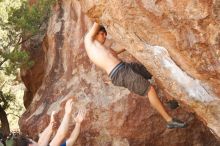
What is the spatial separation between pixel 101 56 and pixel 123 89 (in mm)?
2825

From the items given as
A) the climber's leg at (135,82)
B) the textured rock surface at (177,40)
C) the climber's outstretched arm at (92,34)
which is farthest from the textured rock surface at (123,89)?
the climber's outstretched arm at (92,34)

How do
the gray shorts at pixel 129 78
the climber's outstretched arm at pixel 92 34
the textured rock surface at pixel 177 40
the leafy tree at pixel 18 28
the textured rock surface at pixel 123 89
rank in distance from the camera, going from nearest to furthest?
the textured rock surface at pixel 177 40 < the textured rock surface at pixel 123 89 < the gray shorts at pixel 129 78 < the climber's outstretched arm at pixel 92 34 < the leafy tree at pixel 18 28

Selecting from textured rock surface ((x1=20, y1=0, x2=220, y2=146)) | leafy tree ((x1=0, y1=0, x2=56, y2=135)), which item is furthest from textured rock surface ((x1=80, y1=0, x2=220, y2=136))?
leafy tree ((x1=0, y1=0, x2=56, y2=135))

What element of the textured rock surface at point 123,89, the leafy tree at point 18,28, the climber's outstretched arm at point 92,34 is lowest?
the textured rock surface at point 123,89

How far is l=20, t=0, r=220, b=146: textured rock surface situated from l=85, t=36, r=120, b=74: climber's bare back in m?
0.27

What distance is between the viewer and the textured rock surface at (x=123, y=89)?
6.00 metres

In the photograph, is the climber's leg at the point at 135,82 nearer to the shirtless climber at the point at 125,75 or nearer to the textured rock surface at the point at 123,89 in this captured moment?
the shirtless climber at the point at 125,75

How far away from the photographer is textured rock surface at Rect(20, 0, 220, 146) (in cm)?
600

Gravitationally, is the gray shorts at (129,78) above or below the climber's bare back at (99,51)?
below

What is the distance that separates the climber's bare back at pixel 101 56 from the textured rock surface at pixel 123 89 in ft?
0.88

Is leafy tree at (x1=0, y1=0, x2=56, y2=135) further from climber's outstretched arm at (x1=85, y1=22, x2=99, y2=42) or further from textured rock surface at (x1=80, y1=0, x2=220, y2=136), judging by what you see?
textured rock surface at (x1=80, y1=0, x2=220, y2=136)

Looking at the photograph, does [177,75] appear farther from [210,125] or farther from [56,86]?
[56,86]

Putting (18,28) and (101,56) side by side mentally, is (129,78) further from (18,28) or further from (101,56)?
(18,28)

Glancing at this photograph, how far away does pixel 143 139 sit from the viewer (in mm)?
9383
